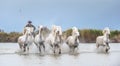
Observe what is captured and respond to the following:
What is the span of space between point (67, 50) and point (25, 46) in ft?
8.96

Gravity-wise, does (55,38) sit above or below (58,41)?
above

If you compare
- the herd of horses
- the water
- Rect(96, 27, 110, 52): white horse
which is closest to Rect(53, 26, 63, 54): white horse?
the herd of horses

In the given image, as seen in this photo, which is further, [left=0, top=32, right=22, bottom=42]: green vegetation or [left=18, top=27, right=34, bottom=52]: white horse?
[left=0, top=32, right=22, bottom=42]: green vegetation

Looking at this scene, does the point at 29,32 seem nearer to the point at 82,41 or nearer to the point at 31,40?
the point at 31,40

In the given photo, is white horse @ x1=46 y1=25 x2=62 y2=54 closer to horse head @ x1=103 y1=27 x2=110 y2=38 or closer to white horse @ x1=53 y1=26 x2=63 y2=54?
white horse @ x1=53 y1=26 x2=63 y2=54

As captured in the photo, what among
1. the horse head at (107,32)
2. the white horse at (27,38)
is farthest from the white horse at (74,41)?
the horse head at (107,32)

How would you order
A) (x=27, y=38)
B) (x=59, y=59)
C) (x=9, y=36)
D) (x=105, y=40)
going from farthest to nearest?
1. (x=9, y=36)
2. (x=105, y=40)
3. (x=27, y=38)
4. (x=59, y=59)

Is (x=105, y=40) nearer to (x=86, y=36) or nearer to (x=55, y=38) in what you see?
(x=55, y=38)

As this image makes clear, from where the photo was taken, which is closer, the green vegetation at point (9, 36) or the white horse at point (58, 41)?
the white horse at point (58, 41)

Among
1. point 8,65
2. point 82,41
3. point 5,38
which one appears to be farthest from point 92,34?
point 8,65

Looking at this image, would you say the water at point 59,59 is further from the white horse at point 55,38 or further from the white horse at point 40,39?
the white horse at point 40,39

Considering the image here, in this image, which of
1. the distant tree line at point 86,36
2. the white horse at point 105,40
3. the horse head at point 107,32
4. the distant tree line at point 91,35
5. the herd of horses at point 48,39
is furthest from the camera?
the distant tree line at point 86,36

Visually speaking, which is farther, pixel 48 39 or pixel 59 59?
pixel 48 39

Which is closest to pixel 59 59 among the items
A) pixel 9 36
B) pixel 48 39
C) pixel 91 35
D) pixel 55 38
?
pixel 55 38
